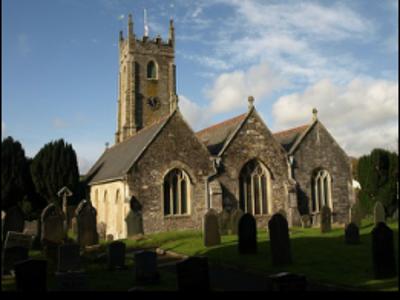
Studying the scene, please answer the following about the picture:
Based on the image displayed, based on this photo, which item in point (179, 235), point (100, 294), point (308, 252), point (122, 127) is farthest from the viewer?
point (122, 127)

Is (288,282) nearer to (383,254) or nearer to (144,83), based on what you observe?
(383,254)

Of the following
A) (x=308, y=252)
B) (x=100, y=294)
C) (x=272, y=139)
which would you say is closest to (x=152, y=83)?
(x=272, y=139)

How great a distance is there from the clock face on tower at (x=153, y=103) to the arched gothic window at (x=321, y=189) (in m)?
22.6

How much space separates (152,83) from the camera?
1813 inches

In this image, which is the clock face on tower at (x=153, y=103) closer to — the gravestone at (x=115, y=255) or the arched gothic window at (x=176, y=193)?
the arched gothic window at (x=176, y=193)

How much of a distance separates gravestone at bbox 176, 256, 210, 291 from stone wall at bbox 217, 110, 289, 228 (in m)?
15.6

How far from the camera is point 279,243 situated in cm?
1193

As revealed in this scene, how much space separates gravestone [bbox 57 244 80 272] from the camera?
1188 cm

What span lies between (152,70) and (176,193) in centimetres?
2592

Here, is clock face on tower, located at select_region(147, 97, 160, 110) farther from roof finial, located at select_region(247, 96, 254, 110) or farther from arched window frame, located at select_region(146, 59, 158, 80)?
roof finial, located at select_region(247, 96, 254, 110)

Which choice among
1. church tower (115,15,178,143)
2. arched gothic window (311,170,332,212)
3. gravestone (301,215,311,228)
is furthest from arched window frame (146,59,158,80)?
gravestone (301,215,311,228)

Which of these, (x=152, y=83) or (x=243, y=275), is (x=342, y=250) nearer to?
(x=243, y=275)

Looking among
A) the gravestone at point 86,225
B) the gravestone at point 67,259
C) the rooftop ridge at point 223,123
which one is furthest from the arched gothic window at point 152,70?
the gravestone at point 67,259

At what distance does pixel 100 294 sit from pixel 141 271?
5.79 m
